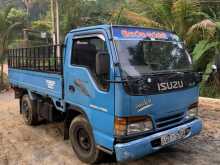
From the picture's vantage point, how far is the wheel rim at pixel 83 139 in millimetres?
5316

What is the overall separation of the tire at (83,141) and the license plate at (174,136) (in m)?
1.03

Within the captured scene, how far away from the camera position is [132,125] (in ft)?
14.7

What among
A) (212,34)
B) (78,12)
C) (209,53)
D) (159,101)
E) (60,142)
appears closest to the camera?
(159,101)

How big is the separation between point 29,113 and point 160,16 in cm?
598

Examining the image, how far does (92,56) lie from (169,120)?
1.58m

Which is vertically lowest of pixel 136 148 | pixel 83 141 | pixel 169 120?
pixel 83 141

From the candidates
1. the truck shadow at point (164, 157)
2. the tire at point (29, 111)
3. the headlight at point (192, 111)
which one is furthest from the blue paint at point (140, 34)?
the tire at point (29, 111)

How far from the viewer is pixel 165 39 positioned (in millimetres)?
5438

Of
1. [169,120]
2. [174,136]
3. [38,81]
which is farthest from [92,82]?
[38,81]

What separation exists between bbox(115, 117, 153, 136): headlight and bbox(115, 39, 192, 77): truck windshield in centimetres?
64

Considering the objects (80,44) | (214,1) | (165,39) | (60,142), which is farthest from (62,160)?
(214,1)

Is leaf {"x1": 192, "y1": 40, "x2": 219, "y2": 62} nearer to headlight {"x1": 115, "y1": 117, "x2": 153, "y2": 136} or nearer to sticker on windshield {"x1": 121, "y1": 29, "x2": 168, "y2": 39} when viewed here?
sticker on windshield {"x1": 121, "y1": 29, "x2": 168, "y2": 39}

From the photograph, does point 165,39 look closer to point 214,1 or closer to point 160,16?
point 160,16

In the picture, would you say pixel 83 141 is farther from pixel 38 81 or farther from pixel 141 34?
pixel 38 81
